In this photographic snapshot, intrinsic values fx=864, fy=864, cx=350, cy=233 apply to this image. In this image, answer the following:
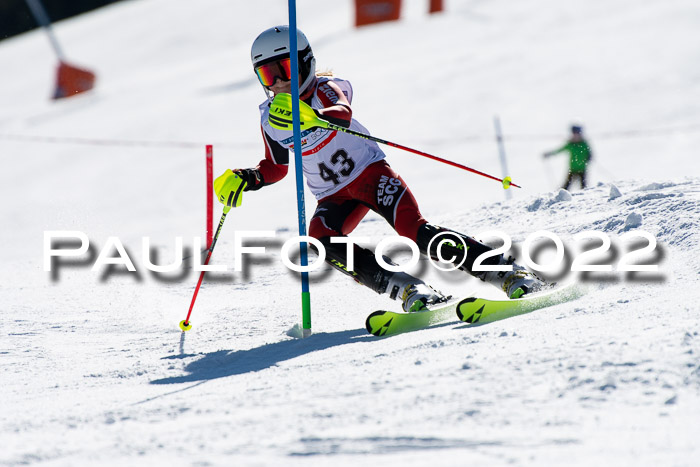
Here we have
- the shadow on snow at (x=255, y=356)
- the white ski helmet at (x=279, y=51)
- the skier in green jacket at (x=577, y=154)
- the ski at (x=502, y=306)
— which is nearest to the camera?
the shadow on snow at (x=255, y=356)

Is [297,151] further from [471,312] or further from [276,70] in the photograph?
[471,312]

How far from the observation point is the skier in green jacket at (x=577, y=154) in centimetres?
1024

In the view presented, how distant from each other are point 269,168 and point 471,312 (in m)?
1.55

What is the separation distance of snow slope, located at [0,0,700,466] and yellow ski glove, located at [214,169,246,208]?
0.72m

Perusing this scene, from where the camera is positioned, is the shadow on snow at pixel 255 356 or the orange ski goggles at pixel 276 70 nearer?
the shadow on snow at pixel 255 356

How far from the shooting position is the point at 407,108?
14.6 metres

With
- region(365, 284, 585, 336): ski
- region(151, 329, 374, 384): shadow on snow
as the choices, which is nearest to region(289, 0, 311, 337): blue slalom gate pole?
region(151, 329, 374, 384): shadow on snow

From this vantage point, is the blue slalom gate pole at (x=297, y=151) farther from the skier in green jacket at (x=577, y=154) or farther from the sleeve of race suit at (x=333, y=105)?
the skier in green jacket at (x=577, y=154)

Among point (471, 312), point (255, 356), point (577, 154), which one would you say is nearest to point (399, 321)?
point (471, 312)

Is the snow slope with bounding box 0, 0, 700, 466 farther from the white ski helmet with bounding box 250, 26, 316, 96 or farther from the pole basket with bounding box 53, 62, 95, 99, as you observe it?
the pole basket with bounding box 53, 62, 95, 99

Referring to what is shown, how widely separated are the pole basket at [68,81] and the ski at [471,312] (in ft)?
64.7

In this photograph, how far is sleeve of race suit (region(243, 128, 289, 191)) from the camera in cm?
468

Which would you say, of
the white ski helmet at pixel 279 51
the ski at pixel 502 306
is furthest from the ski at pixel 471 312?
the white ski helmet at pixel 279 51

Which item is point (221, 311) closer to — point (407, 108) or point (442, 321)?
point (442, 321)
